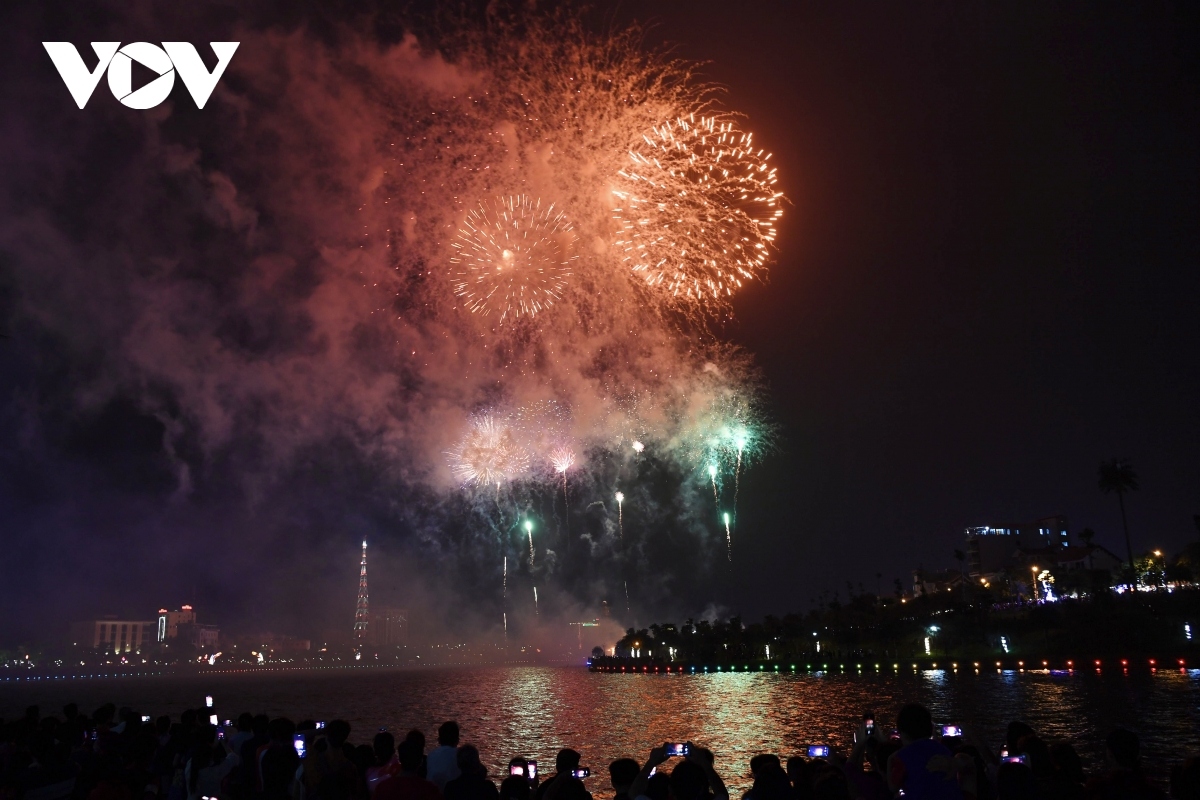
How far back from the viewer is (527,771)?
11070 millimetres

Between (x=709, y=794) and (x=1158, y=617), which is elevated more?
(x=709, y=794)

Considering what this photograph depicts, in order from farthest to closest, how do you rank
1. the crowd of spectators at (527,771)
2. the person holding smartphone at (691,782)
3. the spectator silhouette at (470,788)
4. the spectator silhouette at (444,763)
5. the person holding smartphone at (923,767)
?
the spectator silhouette at (444,763) < the spectator silhouette at (470,788) < the person holding smartphone at (691,782) < the crowd of spectators at (527,771) < the person holding smartphone at (923,767)

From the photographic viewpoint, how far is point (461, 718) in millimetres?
76625

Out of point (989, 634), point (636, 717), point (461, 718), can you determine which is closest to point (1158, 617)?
point (989, 634)

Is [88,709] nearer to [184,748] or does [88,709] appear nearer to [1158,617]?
[184,748]

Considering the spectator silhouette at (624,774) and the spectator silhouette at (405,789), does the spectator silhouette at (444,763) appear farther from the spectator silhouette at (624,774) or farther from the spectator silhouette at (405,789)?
the spectator silhouette at (624,774)

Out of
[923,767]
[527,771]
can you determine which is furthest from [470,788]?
[923,767]

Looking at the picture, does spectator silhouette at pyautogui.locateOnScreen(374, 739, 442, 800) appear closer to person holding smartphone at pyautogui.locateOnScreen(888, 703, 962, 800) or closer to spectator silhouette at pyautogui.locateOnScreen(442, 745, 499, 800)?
spectator silhouette at pyautogui.locateOnScreen(442, 745, 499, 800)

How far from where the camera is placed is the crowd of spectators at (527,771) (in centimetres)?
689

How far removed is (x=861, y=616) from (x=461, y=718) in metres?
140

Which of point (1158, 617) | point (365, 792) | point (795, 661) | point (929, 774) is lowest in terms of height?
point (795, 661)

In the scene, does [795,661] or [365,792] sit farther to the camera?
[795,661]

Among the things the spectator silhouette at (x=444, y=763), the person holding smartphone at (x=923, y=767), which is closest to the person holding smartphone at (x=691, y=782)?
the person holding smartphone at (x=923, y=767)

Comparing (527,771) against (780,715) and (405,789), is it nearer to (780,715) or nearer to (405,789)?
(405,789)
